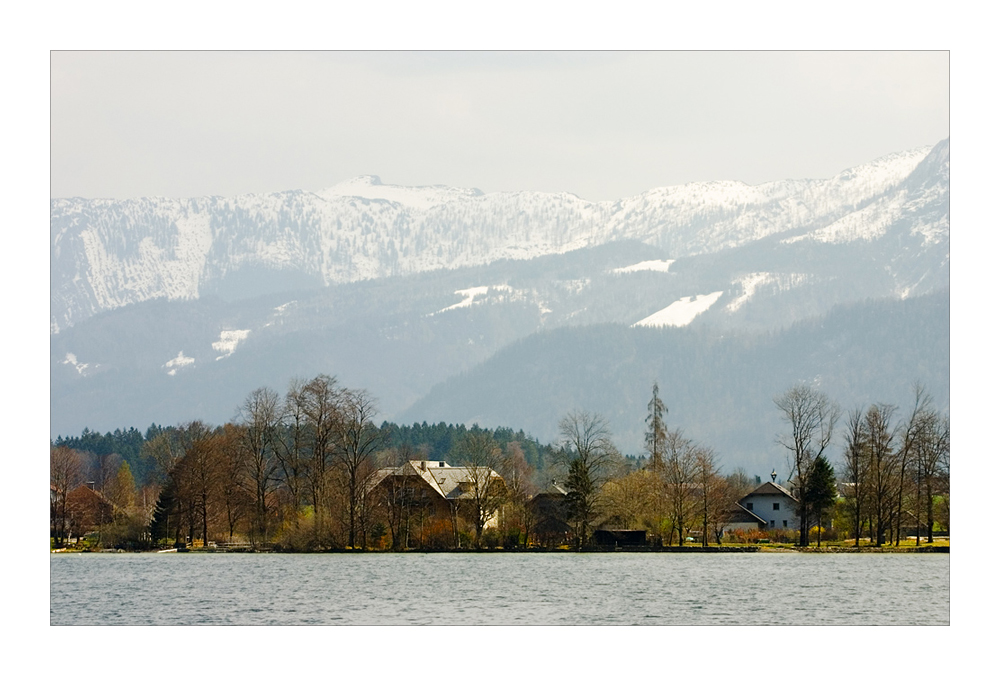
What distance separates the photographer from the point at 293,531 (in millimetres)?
78750

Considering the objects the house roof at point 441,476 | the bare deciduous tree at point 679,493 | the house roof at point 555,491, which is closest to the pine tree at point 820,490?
the bare deciduous tree at point 679,493

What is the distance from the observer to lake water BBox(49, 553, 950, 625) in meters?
42.2

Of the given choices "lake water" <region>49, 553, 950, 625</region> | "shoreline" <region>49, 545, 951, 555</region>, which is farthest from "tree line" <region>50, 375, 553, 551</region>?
"lake water" <region>49, 553, 950, 625</region>

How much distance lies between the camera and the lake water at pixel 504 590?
42250mm

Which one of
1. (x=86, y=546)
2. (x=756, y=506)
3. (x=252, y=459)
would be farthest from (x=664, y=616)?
(x=756, y=506)

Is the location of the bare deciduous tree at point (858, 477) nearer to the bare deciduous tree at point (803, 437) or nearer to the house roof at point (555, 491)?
the bare deciduous tree at point (803, 437)

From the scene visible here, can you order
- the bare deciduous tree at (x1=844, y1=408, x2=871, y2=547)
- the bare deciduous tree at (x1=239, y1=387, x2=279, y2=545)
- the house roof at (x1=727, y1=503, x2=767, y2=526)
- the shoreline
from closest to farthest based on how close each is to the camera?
the shoreline
the bare deciduous tree at (x1=844, y1=408, x2=871, y2=547)
the bare deciduous tree at (x1=239, y1=387, x2=279, y2=545)
the house roof at (x1=727, y1=503, x2=767, y2=526)

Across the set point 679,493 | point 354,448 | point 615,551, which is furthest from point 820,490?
point 354,448

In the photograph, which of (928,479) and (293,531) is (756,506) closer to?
(928,479)

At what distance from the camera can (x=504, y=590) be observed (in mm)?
50969

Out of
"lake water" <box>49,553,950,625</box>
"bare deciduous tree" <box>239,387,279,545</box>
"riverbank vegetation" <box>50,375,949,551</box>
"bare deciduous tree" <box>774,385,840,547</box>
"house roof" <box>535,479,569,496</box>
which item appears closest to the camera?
"lake water" <box>49,553,950,625</box>

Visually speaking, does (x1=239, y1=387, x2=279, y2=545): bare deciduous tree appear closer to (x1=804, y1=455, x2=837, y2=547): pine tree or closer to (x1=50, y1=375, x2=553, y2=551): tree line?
(x1=50, y1=375, x2=553, y2=551): tree line
